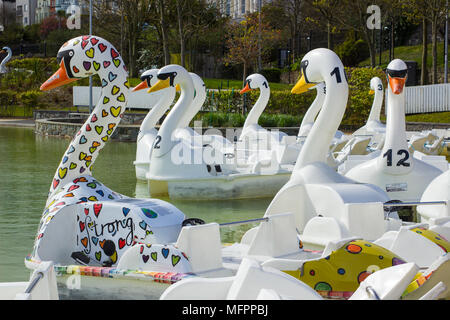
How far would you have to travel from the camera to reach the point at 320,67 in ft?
29.8

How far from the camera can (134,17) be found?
43.9 meters

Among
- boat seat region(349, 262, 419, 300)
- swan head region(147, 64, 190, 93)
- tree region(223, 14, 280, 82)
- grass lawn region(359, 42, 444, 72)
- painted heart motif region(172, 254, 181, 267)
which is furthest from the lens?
grass lawn region(359, 42, 444, 72)

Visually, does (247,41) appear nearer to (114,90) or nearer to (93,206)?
(114,90)

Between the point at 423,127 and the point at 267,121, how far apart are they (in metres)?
5.83

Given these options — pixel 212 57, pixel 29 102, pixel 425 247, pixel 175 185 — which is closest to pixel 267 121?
pixel 175 185

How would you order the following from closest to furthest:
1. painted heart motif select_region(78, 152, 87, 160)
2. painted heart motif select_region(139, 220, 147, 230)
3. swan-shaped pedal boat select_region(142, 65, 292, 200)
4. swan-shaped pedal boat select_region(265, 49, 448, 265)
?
painted heart motif select_region(139, 220, 147, 230), swan-shaped pedal boat select_region(265, 49, 448, 265), painted heart motif select_region(78, 152, 87, 160), swan-shaped pedal boat select_region(142, 65, 292, 200)

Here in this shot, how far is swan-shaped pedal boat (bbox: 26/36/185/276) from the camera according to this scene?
21.0 feet

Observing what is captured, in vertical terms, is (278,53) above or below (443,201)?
above

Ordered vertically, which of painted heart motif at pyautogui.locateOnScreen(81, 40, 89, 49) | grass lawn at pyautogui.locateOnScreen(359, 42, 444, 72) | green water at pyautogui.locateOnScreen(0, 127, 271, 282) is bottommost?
green water at pyautogui.locateOnScreen(0, 127, 271, 282)

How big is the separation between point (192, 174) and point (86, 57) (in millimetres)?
5181

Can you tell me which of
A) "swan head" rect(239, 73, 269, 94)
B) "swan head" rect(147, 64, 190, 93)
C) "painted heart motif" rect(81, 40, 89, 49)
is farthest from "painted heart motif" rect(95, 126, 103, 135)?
"swan head" rect(239, 73, 269, 94)

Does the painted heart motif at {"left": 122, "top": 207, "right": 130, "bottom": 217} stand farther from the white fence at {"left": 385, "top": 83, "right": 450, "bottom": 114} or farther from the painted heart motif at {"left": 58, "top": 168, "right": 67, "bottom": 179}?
the white fence at {"left": 385, "top": 83, "right": 450, "bottom": 114}

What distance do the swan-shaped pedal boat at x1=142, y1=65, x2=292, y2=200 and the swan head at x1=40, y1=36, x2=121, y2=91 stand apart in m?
4.88
